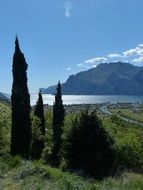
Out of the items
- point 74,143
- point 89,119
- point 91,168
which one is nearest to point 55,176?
point 91,168

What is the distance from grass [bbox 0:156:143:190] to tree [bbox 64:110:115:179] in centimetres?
1163

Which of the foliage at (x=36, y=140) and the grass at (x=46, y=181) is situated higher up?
the grass at (x=46, y=181)

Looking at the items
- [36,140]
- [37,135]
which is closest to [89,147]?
[37,135]

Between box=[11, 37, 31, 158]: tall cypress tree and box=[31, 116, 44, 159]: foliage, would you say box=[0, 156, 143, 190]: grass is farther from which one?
box=[31, 116, 44, 159]: foliage

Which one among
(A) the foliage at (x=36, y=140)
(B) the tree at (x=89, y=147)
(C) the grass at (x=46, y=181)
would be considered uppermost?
(C) the grass at (x=46, y=181)

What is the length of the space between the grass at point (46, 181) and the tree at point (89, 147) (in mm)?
11626

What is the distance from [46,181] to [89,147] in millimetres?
15240

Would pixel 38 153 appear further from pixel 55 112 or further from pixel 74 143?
pixel 74 143

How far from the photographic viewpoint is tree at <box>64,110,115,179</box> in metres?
24.3

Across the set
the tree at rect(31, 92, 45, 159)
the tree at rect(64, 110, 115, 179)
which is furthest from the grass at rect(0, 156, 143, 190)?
the tree at rect(31, 92, 45, 159)

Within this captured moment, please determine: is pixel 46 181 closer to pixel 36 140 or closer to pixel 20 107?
pixel 20 107

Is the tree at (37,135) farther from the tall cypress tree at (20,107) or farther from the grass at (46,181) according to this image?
the grass at (46,181)

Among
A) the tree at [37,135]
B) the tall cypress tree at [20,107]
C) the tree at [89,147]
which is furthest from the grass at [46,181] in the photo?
the tree at [37,135]

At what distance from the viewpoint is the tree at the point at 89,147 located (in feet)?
79.7
